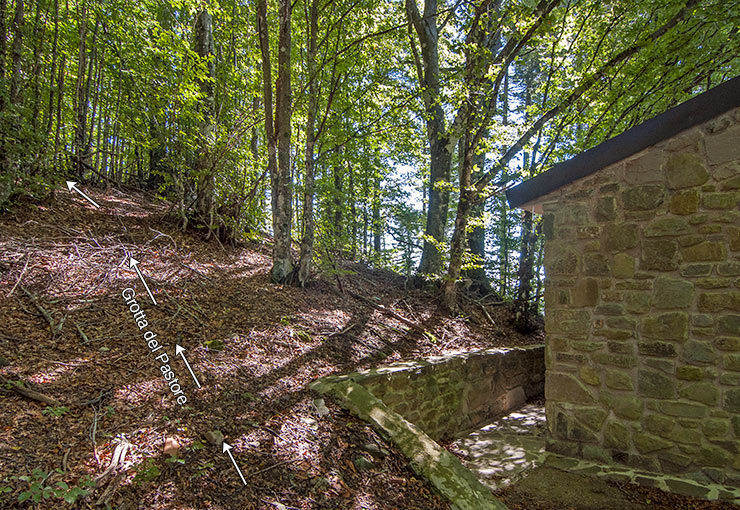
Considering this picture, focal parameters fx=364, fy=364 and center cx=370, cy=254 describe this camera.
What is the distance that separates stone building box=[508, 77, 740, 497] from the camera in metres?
3.00

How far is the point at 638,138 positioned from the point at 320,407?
12.0 ft

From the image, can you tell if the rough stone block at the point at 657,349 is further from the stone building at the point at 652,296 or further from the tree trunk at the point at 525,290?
the tree trunk at the point at 525,290

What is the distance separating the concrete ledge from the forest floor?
0.08m

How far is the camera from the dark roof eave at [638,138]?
9.77ft

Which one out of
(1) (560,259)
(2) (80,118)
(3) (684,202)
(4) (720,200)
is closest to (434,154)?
(1) (560,259)

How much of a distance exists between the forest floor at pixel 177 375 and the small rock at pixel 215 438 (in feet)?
0.05

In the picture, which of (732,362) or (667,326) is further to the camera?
(667,326)

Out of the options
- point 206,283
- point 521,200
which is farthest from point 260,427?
point 521,200

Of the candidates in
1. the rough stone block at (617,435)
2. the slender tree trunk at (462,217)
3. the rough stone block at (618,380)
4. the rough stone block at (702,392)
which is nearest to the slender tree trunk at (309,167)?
the slender tree trunk at (462,217)

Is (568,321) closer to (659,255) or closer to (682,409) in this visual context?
(659,255)

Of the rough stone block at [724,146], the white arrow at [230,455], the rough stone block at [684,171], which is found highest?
the rough stone block at [724,146]

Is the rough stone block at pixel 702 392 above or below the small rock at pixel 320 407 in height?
above

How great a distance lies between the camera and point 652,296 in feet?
10.6

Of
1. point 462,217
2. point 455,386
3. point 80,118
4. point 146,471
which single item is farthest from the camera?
point 80,118
